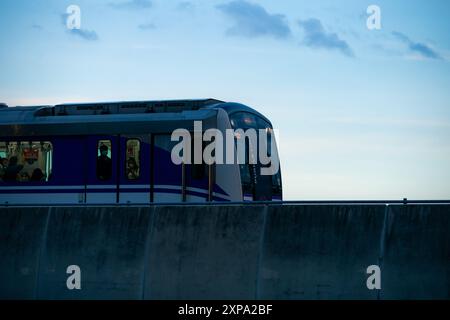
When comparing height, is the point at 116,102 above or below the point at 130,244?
above

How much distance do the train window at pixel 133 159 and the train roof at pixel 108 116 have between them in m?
0.36

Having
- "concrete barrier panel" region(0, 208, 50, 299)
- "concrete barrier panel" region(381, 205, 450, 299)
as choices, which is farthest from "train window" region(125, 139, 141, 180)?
"concrete barrier panel" region(381, 205, 450, 299)

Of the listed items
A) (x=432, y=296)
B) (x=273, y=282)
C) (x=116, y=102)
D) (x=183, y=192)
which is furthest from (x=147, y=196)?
(x=432, y=296)

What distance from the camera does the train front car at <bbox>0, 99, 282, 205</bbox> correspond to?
78.9 ft

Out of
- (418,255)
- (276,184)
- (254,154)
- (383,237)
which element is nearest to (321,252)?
(383,237)

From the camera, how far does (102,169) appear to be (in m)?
25.5

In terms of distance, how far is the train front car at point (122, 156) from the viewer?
24062mm

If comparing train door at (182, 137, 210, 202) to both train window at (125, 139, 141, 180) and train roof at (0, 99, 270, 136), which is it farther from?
train window at (125, 139, 141, 180)

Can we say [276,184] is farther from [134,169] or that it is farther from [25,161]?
[25,161]

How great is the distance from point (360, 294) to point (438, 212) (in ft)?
5.75

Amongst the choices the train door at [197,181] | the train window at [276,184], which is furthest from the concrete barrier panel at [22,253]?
the train window at [276,184]

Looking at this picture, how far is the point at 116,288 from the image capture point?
15.8 meters

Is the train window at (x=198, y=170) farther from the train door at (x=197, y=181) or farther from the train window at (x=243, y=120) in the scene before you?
the train window at (x=243, y=120)

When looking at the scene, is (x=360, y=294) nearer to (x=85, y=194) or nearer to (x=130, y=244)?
(x=130, y=244)
